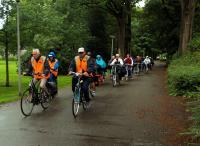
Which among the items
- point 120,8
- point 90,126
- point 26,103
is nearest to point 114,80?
point 26,103

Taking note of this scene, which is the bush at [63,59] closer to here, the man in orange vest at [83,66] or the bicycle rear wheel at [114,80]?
the bicycle rear wheel at [114,80]

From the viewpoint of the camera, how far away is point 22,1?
29.0 m

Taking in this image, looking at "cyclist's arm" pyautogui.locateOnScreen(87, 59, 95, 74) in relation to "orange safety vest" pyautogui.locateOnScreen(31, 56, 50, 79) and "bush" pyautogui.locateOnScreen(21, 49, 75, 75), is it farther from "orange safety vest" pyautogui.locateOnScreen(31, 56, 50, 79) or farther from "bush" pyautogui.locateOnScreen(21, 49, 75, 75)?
"bush" pyautogui.locateOnScreen(21, 49, 75, 75)

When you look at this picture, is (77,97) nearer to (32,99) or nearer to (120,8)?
(32,99)

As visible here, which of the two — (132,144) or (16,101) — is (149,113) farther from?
(16,101)

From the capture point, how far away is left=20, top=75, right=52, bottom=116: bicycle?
11.9 m

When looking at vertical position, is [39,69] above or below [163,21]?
below

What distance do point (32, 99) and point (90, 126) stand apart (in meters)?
2.65

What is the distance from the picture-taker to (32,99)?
12.3 metres

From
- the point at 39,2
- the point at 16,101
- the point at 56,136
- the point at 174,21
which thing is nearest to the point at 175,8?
the point at 174,21

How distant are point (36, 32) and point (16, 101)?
40.2 ft

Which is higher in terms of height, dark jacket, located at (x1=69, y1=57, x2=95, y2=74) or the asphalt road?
dark jacket, located at (x1=69, y1=57, x2=95, y2=74)

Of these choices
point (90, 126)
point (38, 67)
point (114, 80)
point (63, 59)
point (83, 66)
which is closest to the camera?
point (90, 126)

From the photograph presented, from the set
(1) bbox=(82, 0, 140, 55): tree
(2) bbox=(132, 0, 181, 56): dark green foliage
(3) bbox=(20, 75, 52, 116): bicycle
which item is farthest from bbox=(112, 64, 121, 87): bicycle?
(2) bbox=(132, 0, 181, 56): dark green foliage
